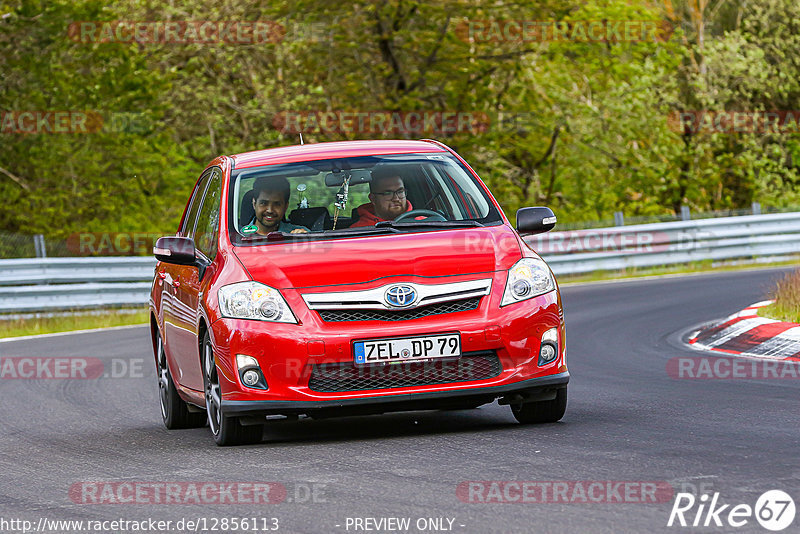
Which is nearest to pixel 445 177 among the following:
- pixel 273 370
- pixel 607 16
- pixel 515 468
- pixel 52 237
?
pixel 273 370

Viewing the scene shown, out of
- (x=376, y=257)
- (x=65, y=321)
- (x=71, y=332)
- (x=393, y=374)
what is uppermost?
(x=376, y=257)

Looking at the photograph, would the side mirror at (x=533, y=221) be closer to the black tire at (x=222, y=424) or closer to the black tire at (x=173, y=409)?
the black tire at (x=222, y=424)

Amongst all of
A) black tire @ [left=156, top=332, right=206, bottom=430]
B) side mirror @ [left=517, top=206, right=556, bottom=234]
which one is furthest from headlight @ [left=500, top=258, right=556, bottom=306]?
black tire @ [left=156, top=332, right=206, bottom=430]

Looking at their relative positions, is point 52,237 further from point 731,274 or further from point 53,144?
point 731,274

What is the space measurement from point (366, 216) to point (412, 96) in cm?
2327

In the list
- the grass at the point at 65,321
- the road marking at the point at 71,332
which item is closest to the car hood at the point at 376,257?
the road marking at the point at 71,332

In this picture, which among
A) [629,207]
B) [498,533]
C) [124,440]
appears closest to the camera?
[498,533]

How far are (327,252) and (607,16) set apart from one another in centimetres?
3077

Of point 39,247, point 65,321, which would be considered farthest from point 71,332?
point 39,247

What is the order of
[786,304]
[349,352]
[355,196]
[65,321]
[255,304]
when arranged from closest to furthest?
1. [349,352]
2. [255,304]
3. [355,196]
4. [786,304]
5. [65,321]

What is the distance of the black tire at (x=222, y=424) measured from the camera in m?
7.82

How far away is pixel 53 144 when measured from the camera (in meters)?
30.4

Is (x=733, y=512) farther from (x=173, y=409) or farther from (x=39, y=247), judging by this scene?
(x=39, y=247)

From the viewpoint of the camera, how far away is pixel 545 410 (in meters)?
8.04
